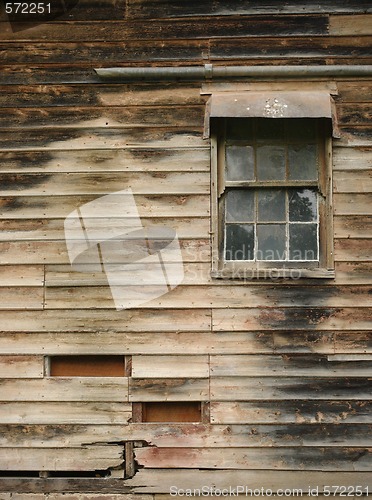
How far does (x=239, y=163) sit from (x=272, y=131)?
0.39 m

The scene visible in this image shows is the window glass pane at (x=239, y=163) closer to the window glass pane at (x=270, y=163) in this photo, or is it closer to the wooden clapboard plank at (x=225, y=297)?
the window glass pane at (x=270, y=163)

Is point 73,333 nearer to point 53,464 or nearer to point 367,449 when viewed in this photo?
point 53,464

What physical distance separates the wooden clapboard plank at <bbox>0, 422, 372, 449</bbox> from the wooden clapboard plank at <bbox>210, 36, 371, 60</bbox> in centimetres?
303

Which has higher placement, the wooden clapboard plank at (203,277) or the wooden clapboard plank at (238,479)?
the wooden clapboard plank at (203,277)

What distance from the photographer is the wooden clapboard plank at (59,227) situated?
3.08m

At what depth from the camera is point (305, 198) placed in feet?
10.3

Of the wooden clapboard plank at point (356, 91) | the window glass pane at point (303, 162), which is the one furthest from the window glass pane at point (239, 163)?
the wooden clapboard plank at point (356, 91)

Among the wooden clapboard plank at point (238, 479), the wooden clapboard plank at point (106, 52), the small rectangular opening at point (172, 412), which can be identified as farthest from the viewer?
the wooden clapboard plank at point (106, 52)

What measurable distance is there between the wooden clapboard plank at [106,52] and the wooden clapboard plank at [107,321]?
212 cm

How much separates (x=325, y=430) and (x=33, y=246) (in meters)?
2.80

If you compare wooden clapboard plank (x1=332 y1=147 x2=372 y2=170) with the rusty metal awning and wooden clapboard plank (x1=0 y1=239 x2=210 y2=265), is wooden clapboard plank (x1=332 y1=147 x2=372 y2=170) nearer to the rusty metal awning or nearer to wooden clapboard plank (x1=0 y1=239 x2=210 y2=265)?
the rusty metal awning

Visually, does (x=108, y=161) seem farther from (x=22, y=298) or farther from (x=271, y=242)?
(x=271, y=242)

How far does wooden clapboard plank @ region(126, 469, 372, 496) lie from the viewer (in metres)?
2.95

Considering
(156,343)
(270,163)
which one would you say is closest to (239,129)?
(270,163)
